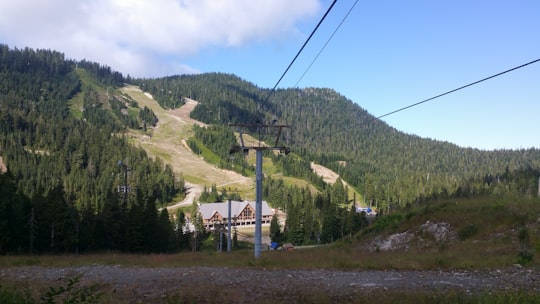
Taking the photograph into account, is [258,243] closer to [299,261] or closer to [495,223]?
[299,261]

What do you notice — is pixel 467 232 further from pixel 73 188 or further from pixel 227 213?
pixel 73 188

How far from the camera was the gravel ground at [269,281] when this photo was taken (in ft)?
35.6

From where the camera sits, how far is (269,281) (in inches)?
507

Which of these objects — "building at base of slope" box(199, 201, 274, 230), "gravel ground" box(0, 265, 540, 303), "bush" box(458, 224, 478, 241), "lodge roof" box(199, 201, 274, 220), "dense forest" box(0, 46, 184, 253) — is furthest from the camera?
"lodge roof" box(199, 201, 274, 220)

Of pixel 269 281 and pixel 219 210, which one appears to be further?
pixel 219 210

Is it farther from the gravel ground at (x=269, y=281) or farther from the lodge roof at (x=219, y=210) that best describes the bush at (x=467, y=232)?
the lodge roof at (x=219, y=210)

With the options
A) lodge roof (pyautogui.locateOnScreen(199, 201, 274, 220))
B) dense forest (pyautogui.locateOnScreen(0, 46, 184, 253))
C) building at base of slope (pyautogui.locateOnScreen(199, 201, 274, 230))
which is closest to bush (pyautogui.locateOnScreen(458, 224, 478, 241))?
dense forest (pyautogui.locateOnScreen(0, 46, 184, 253))

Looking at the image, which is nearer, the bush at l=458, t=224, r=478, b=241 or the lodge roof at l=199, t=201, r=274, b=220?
the bush at l=458, t=224, r=478, b=241

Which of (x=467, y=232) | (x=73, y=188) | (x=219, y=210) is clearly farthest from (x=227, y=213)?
(x=467, y=232)

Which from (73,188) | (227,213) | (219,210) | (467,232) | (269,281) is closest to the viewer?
(269,281)

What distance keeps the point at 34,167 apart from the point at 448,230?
14774cm

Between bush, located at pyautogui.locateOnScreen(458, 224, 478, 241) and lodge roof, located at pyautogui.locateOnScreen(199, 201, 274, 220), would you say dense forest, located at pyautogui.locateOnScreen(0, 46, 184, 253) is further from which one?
bush, located at pyautogui.locateOnScreen(458, 224, 478, 241)

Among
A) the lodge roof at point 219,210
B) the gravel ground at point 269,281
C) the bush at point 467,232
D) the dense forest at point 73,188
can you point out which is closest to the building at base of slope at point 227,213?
the lodge roof at point 219,210

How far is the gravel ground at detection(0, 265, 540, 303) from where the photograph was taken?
1086 centimetres
